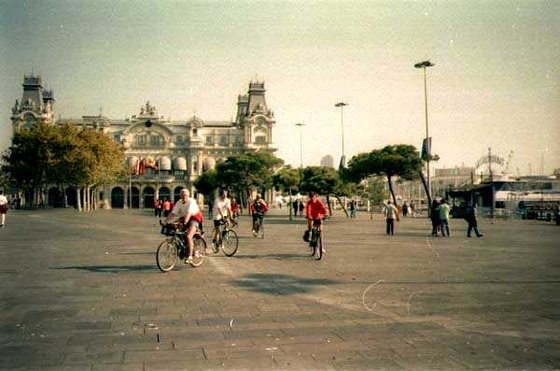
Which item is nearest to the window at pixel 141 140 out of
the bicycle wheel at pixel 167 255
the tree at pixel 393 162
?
the tree at pixel 393 162

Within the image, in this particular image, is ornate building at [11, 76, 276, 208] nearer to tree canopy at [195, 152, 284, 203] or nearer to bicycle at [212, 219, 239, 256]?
tree canopy at [195, 152, 284, 203]

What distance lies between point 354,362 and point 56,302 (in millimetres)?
4808

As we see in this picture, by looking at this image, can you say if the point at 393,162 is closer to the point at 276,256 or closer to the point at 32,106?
the point at 276,256

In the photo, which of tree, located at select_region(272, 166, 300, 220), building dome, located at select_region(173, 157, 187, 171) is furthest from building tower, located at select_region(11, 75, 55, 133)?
tree, located at select_region(272, 166, 300, 220)

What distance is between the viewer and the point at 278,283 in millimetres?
9633

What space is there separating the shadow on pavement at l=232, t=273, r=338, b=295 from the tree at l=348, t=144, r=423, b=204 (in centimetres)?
3309

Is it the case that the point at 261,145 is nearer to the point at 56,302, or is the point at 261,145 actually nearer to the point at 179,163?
the point at 179,163

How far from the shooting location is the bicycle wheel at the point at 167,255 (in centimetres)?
1098

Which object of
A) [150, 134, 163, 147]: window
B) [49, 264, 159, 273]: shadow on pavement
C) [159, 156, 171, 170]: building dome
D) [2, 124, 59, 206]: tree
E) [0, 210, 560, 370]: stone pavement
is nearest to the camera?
[0, 210, 560, 370]: stone pavement

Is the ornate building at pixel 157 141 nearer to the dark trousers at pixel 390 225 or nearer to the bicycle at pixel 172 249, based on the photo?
the dark trousers at pixel 390 225

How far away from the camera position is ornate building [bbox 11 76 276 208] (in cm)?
9681

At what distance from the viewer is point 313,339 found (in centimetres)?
591

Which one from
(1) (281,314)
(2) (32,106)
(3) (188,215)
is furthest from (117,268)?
(2) (32,106)

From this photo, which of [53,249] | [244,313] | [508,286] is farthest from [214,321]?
[53,249]
